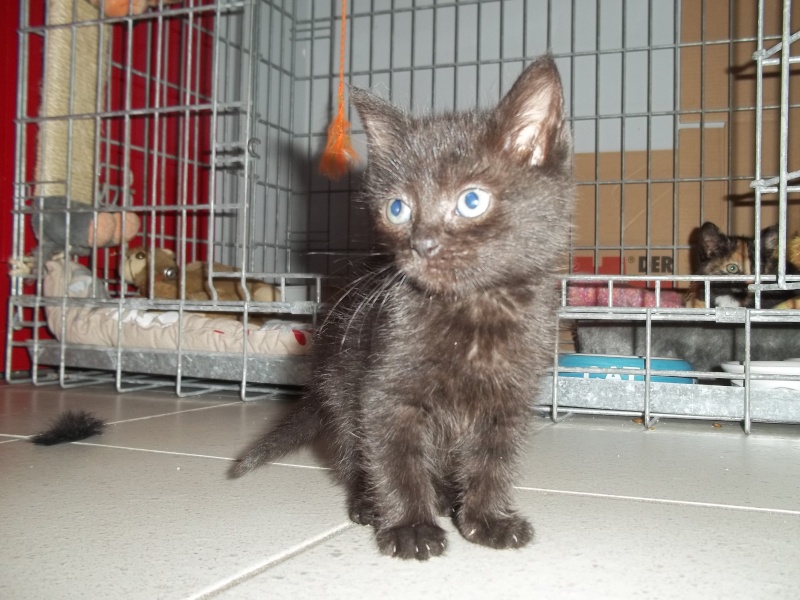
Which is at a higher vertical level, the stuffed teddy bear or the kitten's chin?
the stuffed teddy bear

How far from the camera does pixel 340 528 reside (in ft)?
3.15

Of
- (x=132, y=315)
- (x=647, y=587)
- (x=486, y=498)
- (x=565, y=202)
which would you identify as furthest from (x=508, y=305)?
(x=132, y=315)

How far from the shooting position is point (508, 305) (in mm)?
982

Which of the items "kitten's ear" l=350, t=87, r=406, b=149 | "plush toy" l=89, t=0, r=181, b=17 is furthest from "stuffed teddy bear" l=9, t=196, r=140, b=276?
"kitten's ear" l=350, t=87, r=406, b=149

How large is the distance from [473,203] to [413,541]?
47cm

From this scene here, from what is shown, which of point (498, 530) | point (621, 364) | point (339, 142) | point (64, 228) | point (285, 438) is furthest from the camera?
point (64, 228)

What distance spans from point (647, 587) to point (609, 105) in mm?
3272

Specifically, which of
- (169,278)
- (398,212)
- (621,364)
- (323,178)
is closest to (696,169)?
(621,364)

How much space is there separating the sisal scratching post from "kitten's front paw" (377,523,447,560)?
2.15m

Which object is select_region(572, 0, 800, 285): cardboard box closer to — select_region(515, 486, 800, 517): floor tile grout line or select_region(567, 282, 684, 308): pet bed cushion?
select_region(567, 282, 684, 308): pet bed cushion

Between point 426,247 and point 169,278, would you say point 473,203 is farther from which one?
point 169,278

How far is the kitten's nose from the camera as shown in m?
0.89

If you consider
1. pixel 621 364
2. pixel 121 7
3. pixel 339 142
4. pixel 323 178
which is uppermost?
pixel 121 7

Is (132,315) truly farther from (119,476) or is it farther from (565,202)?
(565,202)
